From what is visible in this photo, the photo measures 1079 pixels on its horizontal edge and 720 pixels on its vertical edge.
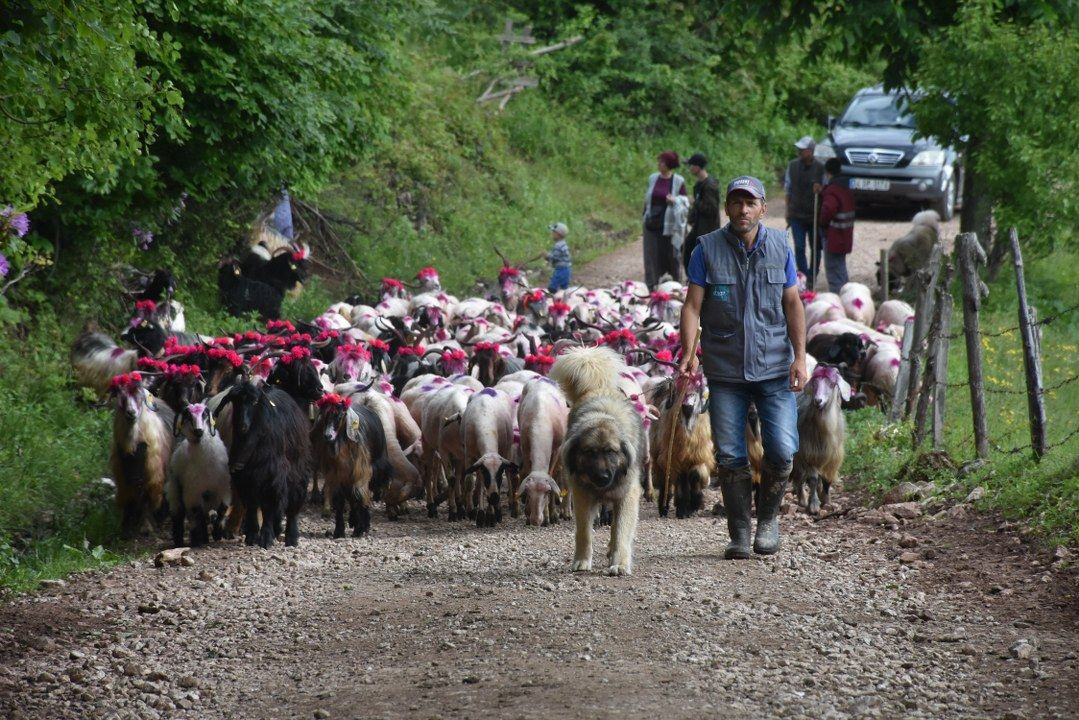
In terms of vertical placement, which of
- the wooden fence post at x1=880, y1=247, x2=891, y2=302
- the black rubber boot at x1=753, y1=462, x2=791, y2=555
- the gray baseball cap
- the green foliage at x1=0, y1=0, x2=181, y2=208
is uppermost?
the wooden fence post at x1=880, y1=247, x2=891, y2=302

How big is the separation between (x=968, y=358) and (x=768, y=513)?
251cm

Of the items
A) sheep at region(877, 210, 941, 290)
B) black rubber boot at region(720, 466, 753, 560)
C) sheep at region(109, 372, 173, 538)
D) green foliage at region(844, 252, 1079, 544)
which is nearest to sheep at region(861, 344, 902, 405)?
green foliage at region(844, 252, 1079, 544)

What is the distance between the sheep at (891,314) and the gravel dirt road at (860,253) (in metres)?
3.57

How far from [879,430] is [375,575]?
5284 mm

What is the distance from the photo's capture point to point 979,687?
18.9 ft

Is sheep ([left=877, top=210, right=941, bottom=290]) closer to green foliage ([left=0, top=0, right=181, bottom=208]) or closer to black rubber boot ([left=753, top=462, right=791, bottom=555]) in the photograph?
black rubber boot ([left=753, top=462, right=791, bottom=555])

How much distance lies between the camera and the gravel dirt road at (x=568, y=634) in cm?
568

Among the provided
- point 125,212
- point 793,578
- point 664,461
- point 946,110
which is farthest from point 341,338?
point 946,110

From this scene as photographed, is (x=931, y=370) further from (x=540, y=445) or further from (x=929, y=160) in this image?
(x=929, y=160)

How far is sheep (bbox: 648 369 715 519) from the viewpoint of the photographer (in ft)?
34.6

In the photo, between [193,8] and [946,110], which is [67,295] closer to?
[193,8]

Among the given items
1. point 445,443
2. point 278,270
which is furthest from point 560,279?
point 445,443

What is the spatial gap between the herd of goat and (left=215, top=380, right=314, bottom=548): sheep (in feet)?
0.04

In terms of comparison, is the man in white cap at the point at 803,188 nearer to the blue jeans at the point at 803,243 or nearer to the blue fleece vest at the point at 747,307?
the blue jeans at the point at 803,243
